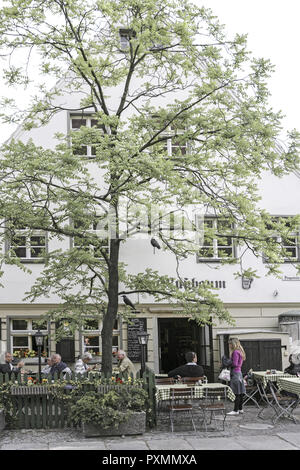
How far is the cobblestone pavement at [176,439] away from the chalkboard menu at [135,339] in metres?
7.53

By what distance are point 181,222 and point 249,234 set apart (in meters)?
1.81

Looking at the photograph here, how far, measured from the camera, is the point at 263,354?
1909 centimetres

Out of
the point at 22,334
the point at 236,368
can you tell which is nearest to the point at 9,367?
the point at 22,334

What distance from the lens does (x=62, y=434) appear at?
12.8m

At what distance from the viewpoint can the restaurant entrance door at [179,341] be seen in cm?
2308

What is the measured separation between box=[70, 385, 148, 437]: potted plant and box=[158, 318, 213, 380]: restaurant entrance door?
982 cm

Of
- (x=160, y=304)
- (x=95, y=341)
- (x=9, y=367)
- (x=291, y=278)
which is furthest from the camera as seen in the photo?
(x=291, y=278)

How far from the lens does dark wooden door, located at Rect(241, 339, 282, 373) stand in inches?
746

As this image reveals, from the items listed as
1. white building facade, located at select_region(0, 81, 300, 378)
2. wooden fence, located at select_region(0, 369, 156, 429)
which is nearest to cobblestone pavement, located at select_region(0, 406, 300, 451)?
wooden fence, located at select_region(0, 369, 156, 429)

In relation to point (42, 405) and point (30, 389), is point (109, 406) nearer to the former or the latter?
point (42, 405)

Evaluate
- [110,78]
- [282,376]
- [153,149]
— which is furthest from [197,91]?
[282,376]

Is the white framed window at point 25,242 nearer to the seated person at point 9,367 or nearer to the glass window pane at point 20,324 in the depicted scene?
the glass window pane at point 20,324

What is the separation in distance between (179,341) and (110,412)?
40.4ft

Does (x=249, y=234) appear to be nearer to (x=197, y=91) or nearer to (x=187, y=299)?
(x=187, y=299)
